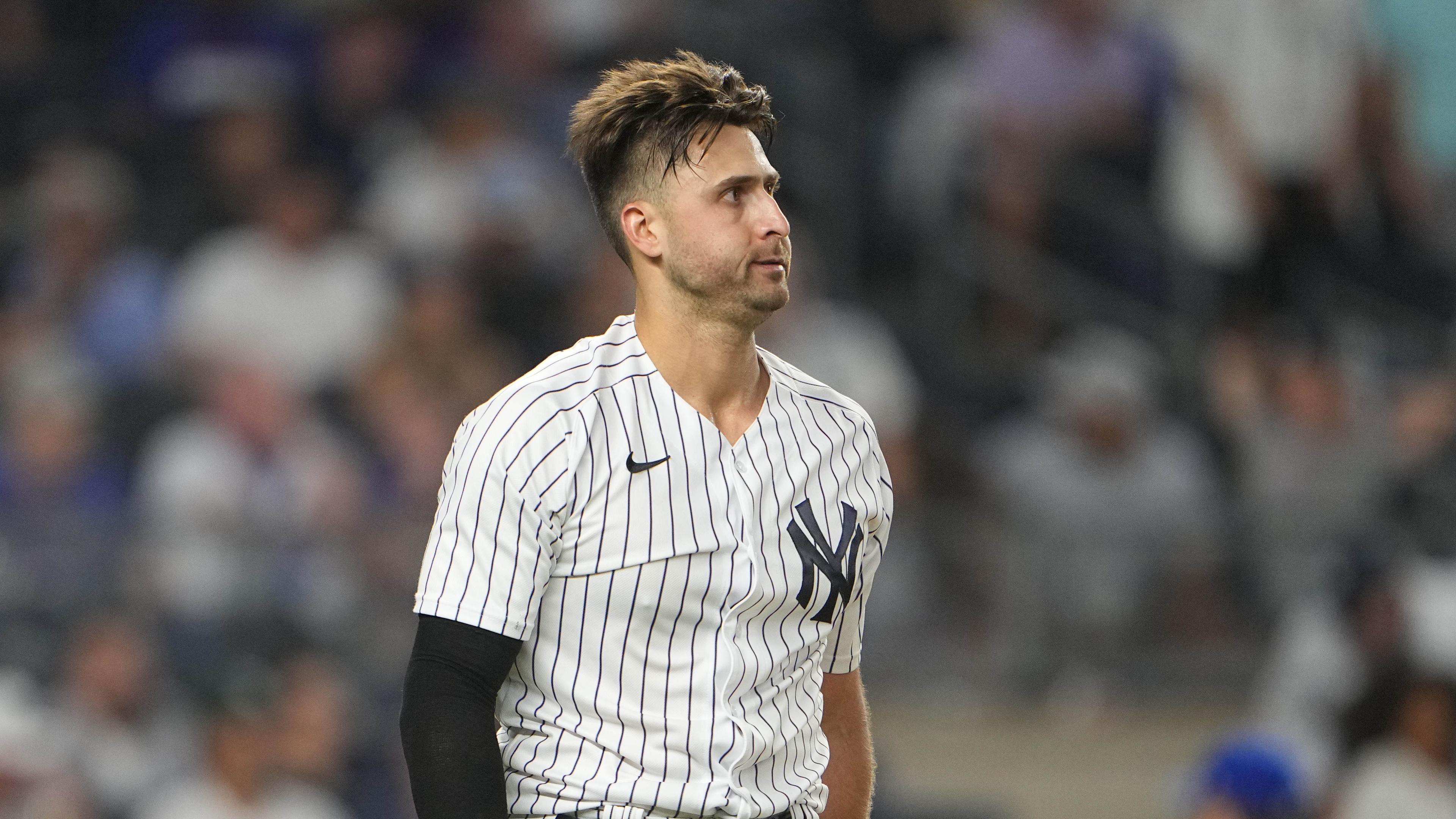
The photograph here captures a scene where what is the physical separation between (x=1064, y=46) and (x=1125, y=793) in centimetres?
324

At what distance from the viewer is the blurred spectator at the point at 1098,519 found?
6105 millimetres

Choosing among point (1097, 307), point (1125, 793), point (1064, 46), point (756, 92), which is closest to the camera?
point (756, 92)

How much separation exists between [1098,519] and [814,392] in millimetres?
4135

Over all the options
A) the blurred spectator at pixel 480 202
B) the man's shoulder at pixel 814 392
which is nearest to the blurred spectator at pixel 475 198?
the blurred spectator at pixel 480 202

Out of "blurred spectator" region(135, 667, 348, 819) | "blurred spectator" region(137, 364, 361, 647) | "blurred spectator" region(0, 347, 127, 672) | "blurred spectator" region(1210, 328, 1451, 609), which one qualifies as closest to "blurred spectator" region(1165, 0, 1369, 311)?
"blurred spectator" region(1210, 328, 1451, 609)

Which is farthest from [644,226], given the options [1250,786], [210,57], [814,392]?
[210,57]

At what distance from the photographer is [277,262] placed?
725 cm

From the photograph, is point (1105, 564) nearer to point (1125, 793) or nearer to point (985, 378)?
point (1125, 793)

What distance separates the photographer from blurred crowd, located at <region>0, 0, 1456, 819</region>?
5.72 m

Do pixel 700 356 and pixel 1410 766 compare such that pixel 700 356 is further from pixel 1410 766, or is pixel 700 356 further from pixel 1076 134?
pixel 1076 134

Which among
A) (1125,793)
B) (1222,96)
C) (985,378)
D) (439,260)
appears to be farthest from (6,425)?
(1222,96)

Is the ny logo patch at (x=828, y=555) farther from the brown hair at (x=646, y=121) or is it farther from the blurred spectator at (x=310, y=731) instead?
the blurred spectator at (x=310, y=731)

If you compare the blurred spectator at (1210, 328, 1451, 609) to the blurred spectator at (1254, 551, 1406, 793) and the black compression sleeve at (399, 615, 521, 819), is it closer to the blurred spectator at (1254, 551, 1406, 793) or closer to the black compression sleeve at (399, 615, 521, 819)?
the blurred spectator at (1254, 551, 1406, 793)

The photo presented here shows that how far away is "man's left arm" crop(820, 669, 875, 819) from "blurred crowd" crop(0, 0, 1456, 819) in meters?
2.98
